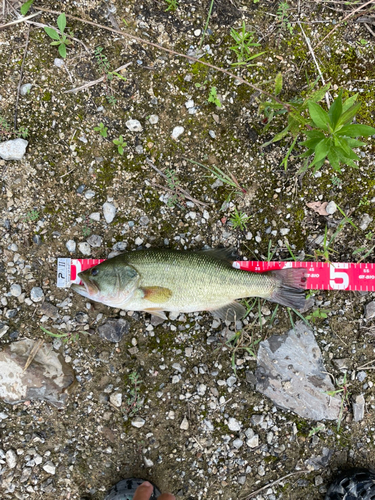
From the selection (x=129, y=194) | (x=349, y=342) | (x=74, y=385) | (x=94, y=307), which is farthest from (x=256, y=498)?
(x=129, y=194)

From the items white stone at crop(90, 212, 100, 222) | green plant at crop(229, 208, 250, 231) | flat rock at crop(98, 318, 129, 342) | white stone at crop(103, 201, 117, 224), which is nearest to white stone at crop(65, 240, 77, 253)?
white stone at crop(90, 212, 100, 222)

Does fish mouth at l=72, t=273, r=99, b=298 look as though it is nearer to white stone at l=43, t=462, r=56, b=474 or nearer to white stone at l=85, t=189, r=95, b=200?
white stone at l=85, t=189, r=95, b=200

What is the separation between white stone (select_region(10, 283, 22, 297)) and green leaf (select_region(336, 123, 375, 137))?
3.73 m

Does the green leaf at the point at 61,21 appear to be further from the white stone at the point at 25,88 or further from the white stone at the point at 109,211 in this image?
the white stone at the point at 109,211

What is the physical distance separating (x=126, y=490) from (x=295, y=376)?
89.3 inches

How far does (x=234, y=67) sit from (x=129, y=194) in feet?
6.12

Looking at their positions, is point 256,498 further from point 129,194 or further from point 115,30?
point 115,30

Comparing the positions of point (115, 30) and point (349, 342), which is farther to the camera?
point (349, 342)

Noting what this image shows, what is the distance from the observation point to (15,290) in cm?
394

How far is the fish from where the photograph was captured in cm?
357

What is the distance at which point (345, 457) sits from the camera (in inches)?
161

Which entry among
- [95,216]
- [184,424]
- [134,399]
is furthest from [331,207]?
[134,399]

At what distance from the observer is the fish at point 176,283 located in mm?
3570

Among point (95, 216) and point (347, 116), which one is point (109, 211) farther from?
point (347, 116)
